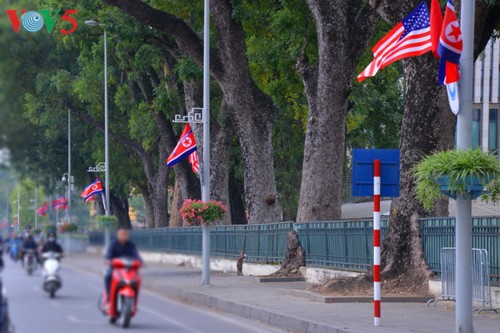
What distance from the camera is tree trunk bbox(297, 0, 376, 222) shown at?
27.5 metres

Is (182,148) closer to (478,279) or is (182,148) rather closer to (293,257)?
(293,257)

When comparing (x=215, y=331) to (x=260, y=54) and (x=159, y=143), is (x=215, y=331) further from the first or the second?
(x=159, y=143)

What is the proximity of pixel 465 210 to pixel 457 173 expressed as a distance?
63 cm

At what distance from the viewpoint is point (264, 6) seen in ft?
121

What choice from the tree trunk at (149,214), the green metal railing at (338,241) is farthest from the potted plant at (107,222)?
the green metal railing at (338,241)

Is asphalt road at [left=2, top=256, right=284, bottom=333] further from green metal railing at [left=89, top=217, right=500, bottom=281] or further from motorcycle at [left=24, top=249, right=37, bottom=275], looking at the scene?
green metal railing at [left=89, top=217, right=500, bottom=281]

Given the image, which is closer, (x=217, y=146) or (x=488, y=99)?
(x=217, y=146)

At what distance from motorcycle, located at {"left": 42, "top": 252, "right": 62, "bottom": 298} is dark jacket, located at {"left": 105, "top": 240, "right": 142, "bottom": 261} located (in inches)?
8.0

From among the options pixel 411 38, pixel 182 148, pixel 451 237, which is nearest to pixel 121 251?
pixel 411 38

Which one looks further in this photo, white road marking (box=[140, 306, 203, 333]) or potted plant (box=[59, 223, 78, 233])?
potted plant (box=[59, 223, 78, 233])

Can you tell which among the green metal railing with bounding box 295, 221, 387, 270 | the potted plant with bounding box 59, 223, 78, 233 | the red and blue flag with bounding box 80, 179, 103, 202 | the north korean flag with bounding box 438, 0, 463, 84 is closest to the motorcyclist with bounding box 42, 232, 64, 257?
the potted plant with bounding box 59, 223, 78, 233

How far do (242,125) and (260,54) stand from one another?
2.84 metres

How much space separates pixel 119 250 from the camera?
3158mm

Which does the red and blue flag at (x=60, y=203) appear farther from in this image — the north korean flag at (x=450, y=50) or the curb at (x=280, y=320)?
the north korean flag at (x=450, y=50)
